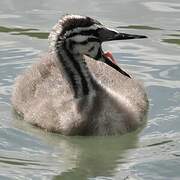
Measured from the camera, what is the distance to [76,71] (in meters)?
9.73

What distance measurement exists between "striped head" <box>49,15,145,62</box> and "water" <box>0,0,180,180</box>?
2.63 feet

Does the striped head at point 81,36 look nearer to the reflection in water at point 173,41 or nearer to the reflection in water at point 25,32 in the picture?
the reflection in water at point 173,41

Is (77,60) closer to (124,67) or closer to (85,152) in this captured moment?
(85,152)

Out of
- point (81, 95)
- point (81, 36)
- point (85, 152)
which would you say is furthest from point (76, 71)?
point (85, 152)

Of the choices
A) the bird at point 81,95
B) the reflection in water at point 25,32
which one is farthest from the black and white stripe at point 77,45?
the reflection in water at point 25,32

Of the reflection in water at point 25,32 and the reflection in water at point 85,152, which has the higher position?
the reflection in water at point 25,32

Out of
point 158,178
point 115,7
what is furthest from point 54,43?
point 115,7

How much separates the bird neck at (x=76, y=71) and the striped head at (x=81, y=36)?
1.2 inches

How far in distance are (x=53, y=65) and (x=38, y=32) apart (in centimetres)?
208

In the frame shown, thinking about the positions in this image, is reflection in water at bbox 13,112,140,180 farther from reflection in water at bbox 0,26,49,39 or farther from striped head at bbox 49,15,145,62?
reflection in water at bbox 0,26,49,39

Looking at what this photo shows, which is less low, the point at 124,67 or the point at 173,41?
the point at 173,41

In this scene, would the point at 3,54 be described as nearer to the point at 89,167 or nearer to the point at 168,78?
the point at 168,78

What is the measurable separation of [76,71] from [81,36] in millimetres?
348

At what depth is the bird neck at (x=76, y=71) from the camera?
9656 mm
